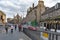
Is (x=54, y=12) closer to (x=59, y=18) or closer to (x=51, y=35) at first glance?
(x=59, y=18)

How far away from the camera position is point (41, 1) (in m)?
118

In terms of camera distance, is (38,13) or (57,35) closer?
(57,35)

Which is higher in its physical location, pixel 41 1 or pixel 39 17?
pixel 41 1

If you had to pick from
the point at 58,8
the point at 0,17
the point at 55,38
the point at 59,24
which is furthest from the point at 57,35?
the point at 0,17

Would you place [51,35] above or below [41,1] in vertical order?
below

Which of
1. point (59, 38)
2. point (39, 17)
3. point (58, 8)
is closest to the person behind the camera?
point (59, 38)

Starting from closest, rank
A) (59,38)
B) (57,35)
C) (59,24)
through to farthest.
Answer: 1. (57,35)
2. (59,38)
3. (59,24)

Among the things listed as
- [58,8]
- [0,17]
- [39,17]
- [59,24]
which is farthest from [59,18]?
[0,17]

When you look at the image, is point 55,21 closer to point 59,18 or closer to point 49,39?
point 59,18

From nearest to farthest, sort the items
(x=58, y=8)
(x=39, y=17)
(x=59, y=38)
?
(x=59, y=38) < (x=58, y=8) < (x=39, y=17)

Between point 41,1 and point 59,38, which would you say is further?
point 41,1

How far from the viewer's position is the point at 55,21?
7000 centimetres

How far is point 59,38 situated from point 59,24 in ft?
189

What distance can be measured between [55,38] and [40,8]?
106316 millimetres
